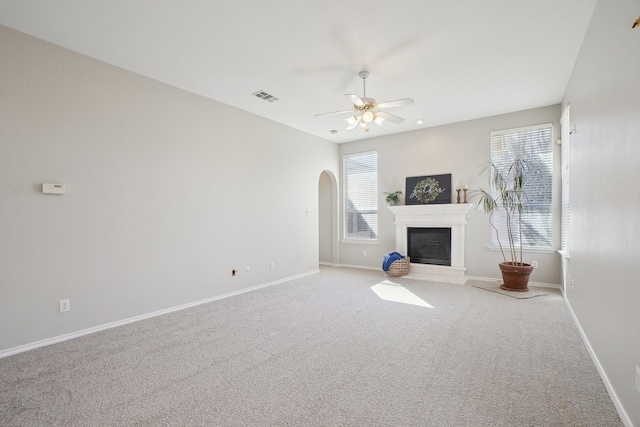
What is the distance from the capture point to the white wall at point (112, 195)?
9.12 ft

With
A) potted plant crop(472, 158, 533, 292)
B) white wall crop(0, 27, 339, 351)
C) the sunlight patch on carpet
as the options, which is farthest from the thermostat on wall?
potted plant crop(472, 158, 533, 292)

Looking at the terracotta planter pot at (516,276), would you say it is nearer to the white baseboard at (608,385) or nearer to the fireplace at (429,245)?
the fireplace at (429,245)

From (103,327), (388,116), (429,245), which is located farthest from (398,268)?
(103,327)

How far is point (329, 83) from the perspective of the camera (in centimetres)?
390

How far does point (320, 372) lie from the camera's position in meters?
2.35

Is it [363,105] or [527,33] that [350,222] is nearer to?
[363,105]

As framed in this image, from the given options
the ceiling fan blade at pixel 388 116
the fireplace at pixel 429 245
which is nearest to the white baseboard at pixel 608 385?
the fireplace at pixel 429 245

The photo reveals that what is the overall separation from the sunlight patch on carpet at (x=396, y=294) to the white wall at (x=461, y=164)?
1493mm

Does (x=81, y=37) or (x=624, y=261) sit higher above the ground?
(x=81, y=37)

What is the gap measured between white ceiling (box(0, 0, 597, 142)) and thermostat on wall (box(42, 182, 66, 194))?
140 centimetres

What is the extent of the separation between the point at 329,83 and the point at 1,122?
331 cm

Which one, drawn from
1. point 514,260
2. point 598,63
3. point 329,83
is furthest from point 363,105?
point 514,260

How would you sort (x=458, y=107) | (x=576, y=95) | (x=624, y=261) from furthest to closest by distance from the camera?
1. (x=458, y=107)
2. (x=576, y=95)
3. (x=624, y=261)

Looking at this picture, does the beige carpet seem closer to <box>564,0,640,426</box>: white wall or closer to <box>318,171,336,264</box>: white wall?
<box>564,0,640,426</box>: white wall
